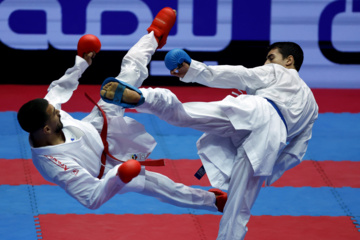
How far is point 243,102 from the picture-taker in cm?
446

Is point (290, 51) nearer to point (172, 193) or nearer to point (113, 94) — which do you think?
point (172, 193)

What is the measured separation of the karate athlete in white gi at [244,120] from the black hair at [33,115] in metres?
0.67

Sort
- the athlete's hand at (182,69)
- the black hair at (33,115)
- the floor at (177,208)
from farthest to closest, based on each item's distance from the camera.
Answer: the floor at (177,208) → the athlete's hand at (182,69) → the black hair at (33,115)

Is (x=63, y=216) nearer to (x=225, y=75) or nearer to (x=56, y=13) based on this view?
(x=225, y=75)

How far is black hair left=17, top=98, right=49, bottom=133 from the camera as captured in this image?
418cm

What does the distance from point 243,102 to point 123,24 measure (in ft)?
17.4

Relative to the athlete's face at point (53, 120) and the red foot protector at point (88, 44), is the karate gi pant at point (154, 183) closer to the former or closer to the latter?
the red foot protector at point (88, 44)

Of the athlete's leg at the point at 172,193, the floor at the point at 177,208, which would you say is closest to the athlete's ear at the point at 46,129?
the athlete's leg at the point at 172,193

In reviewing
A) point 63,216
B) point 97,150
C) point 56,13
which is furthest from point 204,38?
point 97,150

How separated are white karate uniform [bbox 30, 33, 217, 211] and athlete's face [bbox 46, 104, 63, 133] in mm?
116

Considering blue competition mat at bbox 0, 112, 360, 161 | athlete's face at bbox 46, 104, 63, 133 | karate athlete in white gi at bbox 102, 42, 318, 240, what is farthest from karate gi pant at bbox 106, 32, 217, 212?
blue competition mat at bbox 0, 112, 360, 161

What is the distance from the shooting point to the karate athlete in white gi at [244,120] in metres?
4.39

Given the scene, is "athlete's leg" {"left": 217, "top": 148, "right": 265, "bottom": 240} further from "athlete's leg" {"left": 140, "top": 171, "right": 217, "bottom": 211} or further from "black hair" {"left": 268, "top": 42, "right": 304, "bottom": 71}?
"black hair" {"left": 268, "top": 42, "right": 304, "bottom": 71}

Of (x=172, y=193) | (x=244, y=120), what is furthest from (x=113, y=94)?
(x=172, y=193)
